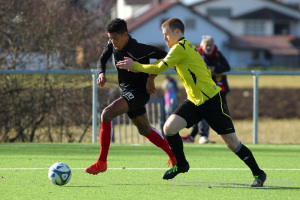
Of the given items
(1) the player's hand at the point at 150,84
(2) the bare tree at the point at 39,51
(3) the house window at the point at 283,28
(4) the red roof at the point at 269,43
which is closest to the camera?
(1) the player's hand at the point at 150,84

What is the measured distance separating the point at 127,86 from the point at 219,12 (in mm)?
86666

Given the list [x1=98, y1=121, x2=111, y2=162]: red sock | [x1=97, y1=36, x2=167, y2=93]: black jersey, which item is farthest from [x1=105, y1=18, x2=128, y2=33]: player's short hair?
[x1=98, y1=121, x2=111, y2=162]: red sock

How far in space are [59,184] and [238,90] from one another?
91.4 feet

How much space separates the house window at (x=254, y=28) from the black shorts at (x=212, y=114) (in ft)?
282

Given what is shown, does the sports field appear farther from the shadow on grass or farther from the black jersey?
the black jersey

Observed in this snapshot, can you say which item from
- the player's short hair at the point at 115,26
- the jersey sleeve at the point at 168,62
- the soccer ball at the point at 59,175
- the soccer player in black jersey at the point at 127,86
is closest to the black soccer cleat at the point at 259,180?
the soccer player in black jersey at the point at 127,86

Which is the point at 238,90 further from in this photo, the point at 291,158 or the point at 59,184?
the point at 59,184

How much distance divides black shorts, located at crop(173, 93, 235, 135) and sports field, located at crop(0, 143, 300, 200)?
0.68m

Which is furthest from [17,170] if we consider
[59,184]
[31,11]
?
[31,11]

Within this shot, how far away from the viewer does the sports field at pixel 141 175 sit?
7000 millimetres

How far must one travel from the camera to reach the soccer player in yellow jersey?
7512 mm

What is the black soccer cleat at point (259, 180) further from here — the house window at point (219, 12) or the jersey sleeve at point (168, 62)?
the house window at point (219, 12)

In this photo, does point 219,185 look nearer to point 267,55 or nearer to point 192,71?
point 192,71

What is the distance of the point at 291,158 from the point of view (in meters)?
10.6
